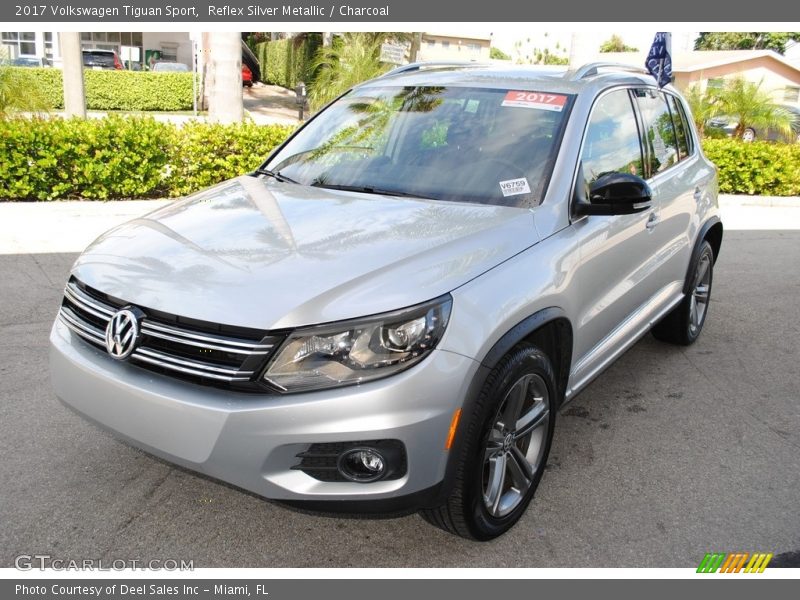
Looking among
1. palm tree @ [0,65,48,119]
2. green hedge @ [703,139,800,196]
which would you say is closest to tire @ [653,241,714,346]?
green hedge @ [703,139,800,196]

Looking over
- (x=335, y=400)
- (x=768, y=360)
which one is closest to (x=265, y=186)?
(x=335, y=400)

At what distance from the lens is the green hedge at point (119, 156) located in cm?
920

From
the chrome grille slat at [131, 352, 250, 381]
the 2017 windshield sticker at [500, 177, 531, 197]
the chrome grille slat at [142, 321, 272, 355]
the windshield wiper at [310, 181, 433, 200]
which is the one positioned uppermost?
the 2017 windshield sticker at [500, 177, 531, 197]

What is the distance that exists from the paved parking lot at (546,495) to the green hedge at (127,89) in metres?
23.7

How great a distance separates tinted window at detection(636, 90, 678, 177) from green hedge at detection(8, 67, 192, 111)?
24607mm

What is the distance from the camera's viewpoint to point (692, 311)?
18.2 ft

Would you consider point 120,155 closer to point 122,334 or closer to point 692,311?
point 692,311

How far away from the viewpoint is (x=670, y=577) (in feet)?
9.87

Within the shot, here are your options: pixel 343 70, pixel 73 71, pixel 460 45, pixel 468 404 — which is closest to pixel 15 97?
pixel 73 71

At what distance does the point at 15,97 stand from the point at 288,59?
2594 cm

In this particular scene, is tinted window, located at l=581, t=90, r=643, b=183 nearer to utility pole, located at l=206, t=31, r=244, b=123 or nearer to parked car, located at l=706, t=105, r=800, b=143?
utility pole, located at l=206, t=31, r=244, b=123

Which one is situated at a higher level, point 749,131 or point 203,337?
point 203,337

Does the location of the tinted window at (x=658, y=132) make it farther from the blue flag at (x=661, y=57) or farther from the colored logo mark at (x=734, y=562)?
the blue flag at (x=661, y=57)

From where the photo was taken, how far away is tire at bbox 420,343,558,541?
2.77 meters
